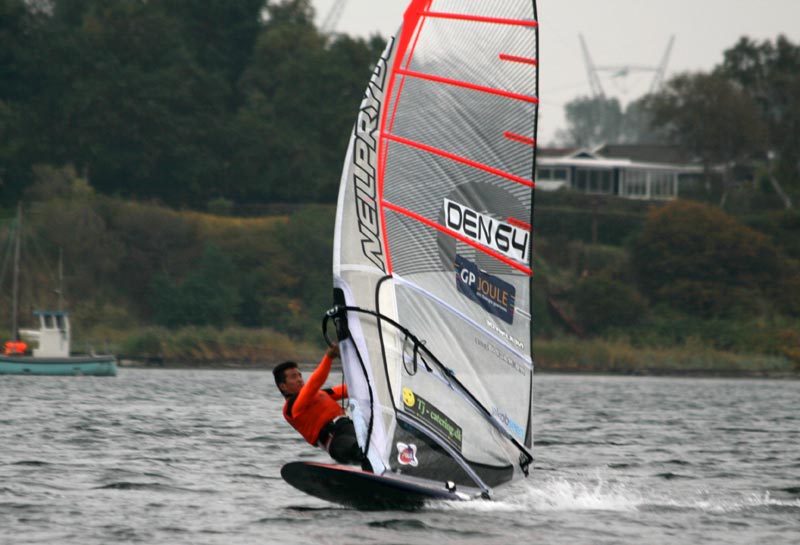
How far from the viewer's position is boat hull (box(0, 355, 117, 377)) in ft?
137

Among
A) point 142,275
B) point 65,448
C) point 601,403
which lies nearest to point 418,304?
point 65,448

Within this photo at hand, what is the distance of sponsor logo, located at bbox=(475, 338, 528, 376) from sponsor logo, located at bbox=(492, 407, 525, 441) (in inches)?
16.2

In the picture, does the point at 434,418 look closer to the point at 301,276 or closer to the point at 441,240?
the point at 441,240

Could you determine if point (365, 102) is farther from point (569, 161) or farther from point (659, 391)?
point (569, 161)

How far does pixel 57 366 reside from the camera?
42125 mm

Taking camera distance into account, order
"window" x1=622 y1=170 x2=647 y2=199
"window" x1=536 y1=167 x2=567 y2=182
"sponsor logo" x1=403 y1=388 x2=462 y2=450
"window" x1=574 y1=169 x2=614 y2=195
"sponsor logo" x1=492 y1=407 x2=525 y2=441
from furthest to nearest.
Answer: "window" x1=536 y1=167 x2=567 y2=182 < "window" x1=574 y1=169 x2=614 y2=195 < "window" x1=622 y1=170 x2=647 y2=199 < "sponsor logo" x1=492 y1=407 x2=525 y2=441 < "sponsor logo" x1=403 y1=388 x2=462 y2=450

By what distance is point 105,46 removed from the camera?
68438 mm

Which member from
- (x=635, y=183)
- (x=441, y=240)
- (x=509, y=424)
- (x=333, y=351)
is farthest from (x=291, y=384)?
(x=635, y=183)

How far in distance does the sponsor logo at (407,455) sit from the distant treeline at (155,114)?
53.9m

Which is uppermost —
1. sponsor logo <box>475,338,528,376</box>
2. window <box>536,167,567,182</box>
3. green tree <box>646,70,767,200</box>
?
green tree <box>646,70,767,200</box>

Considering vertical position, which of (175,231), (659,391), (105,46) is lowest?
(659,391)

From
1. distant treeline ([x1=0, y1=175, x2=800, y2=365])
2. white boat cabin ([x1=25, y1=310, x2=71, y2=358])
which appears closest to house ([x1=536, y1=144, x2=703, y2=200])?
distant treeline ([x1=0, y1=175, x2=800, y2=365])

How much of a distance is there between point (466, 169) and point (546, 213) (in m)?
55.7

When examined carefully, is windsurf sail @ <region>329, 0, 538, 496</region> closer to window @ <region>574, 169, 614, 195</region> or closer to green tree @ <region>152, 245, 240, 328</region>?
green tree @ <region>152, 245, 240, 328</region>
